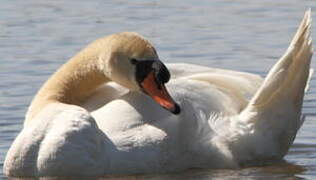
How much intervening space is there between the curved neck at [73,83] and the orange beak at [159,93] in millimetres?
409

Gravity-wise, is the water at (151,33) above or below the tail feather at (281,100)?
below

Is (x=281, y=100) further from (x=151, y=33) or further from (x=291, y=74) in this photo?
(x=151, y=33)

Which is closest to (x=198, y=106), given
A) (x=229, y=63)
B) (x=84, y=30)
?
(x=229, y=63)

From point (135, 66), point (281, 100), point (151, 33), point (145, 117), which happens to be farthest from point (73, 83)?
point (151, 33)

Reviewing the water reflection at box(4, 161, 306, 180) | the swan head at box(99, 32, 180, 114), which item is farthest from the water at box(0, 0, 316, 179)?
the swan head at box(99, 32, 180, 114)

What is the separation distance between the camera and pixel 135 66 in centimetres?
902

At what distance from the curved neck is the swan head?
14cm

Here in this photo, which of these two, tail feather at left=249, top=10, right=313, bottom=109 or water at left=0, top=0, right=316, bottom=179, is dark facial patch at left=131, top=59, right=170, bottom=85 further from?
water at left=0, top=0, right=316, bottom=179

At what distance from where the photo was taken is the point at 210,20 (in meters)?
14.3

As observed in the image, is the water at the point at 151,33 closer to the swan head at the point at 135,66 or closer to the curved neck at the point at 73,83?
the curved neck at the point at 73,83

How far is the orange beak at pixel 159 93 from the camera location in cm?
874

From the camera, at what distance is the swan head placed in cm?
895

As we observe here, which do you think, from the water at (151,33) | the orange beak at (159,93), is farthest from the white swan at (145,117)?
the water at (151,33)

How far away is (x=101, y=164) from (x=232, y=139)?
965 millimetres
